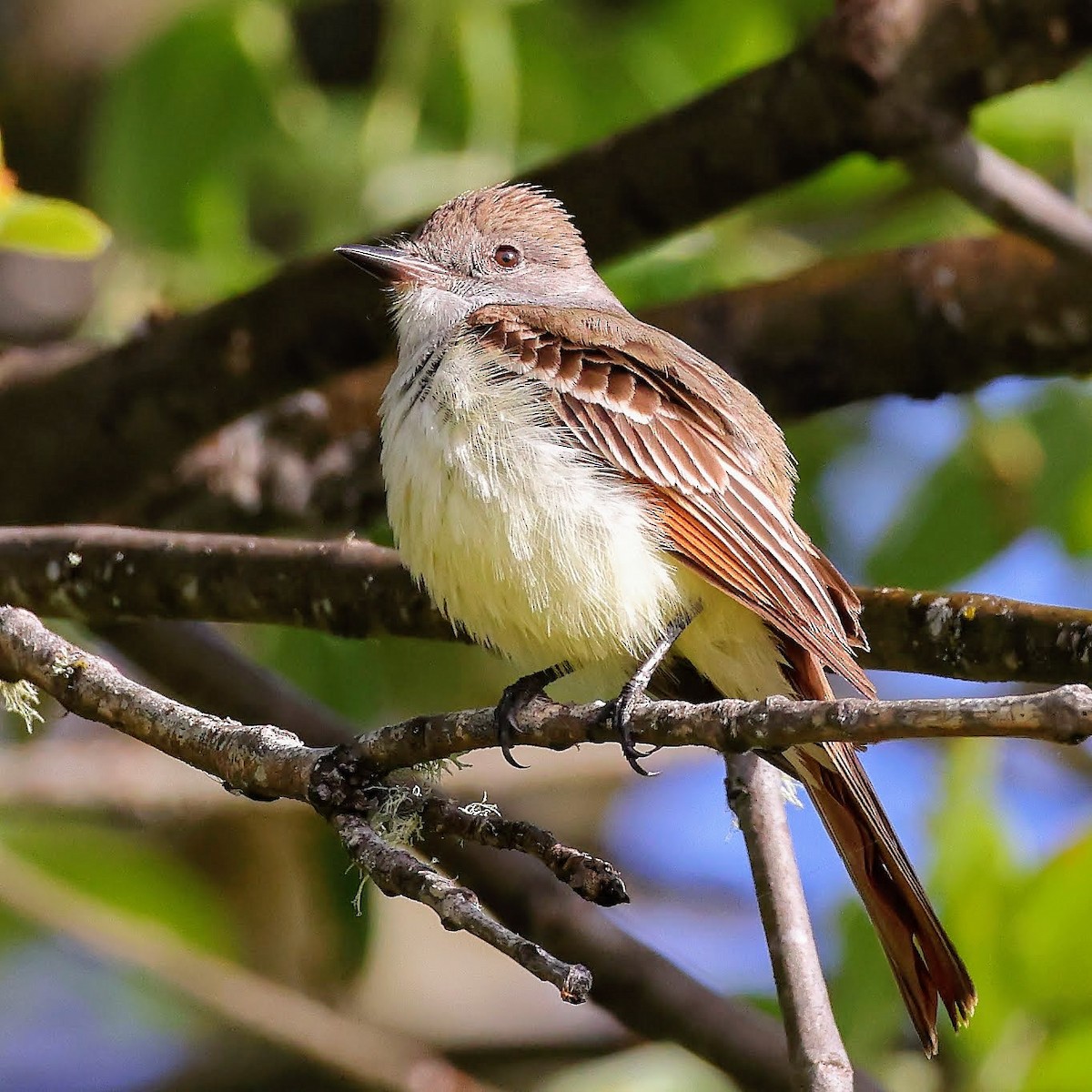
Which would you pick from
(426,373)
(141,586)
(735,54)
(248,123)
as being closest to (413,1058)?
(141,586)

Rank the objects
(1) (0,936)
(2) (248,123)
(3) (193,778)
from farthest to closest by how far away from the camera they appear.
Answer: (1) (0,936)
(3) (193,778)
(2) (248,123)

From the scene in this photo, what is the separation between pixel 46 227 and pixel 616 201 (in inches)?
58.2

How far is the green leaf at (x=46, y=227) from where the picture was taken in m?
3.14

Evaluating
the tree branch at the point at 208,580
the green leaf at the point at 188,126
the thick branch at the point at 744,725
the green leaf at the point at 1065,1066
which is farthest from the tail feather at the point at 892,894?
the green leaf at the point at 188,126

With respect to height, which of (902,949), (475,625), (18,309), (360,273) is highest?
(18,309)

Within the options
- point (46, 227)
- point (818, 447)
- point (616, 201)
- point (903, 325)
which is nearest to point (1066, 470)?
point (903, 325)

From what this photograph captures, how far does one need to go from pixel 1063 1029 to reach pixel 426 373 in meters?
1.91

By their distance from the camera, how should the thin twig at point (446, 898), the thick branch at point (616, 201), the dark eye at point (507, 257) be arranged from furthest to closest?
the dark eye at point (507, 257) → the thick branch at point (616, 201) → the thin twig at point (446, 898)

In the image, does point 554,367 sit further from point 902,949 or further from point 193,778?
point 193,778

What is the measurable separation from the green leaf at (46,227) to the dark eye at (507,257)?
4.72 feet

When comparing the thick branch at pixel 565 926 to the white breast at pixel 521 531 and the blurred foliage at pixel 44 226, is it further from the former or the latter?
the blurred foliage at pixel 44 226

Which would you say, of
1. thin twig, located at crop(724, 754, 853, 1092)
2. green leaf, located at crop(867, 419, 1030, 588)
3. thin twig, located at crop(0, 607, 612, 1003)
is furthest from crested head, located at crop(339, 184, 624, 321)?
thin twig, located at crop(0, 607, 612, 1003)

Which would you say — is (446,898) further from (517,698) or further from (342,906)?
(342,906)

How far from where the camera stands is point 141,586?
12.3 ft
